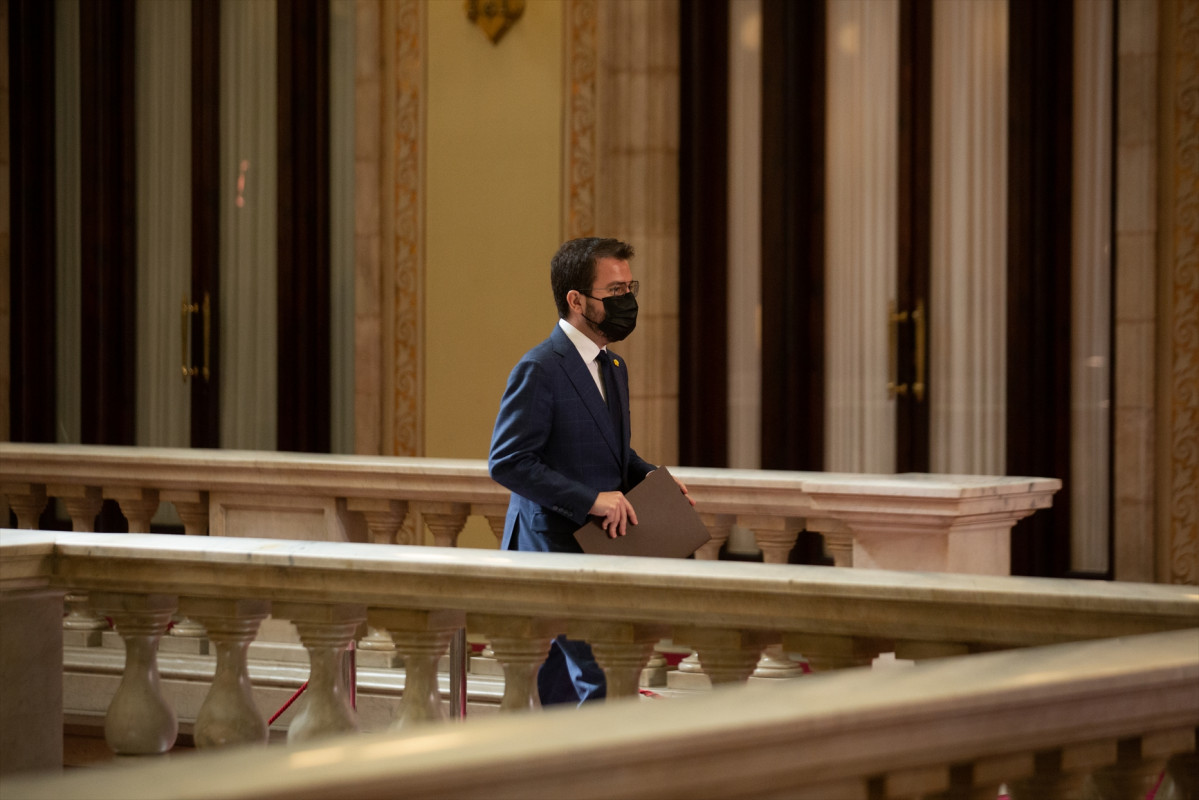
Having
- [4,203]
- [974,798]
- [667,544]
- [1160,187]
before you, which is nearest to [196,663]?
[667,544]

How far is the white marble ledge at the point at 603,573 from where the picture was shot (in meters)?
1.96

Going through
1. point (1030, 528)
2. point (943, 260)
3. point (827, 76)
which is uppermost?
point (827, 76)

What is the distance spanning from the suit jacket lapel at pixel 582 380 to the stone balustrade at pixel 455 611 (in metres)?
0.80

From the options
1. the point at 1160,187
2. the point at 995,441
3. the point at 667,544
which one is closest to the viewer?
the point at 667,544

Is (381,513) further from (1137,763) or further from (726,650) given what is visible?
(1137,763)

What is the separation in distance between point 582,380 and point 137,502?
1.99m

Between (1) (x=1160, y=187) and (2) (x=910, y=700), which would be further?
(1) (x=1160, y=187)

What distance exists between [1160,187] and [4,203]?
6.98 meters

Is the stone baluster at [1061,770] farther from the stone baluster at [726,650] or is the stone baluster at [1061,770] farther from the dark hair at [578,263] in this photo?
the dark hair at [578,263]

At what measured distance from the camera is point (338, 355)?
27.8 feet

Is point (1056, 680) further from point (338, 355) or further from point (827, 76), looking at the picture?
point (338, 355)

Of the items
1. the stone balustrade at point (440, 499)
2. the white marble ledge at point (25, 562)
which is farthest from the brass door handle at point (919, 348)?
the white marble ledge at point (25, 562)

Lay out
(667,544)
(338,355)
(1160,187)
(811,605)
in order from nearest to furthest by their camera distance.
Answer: (811,605) < (667,544) < (1160,187) < (338,355)

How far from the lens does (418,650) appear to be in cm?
228
